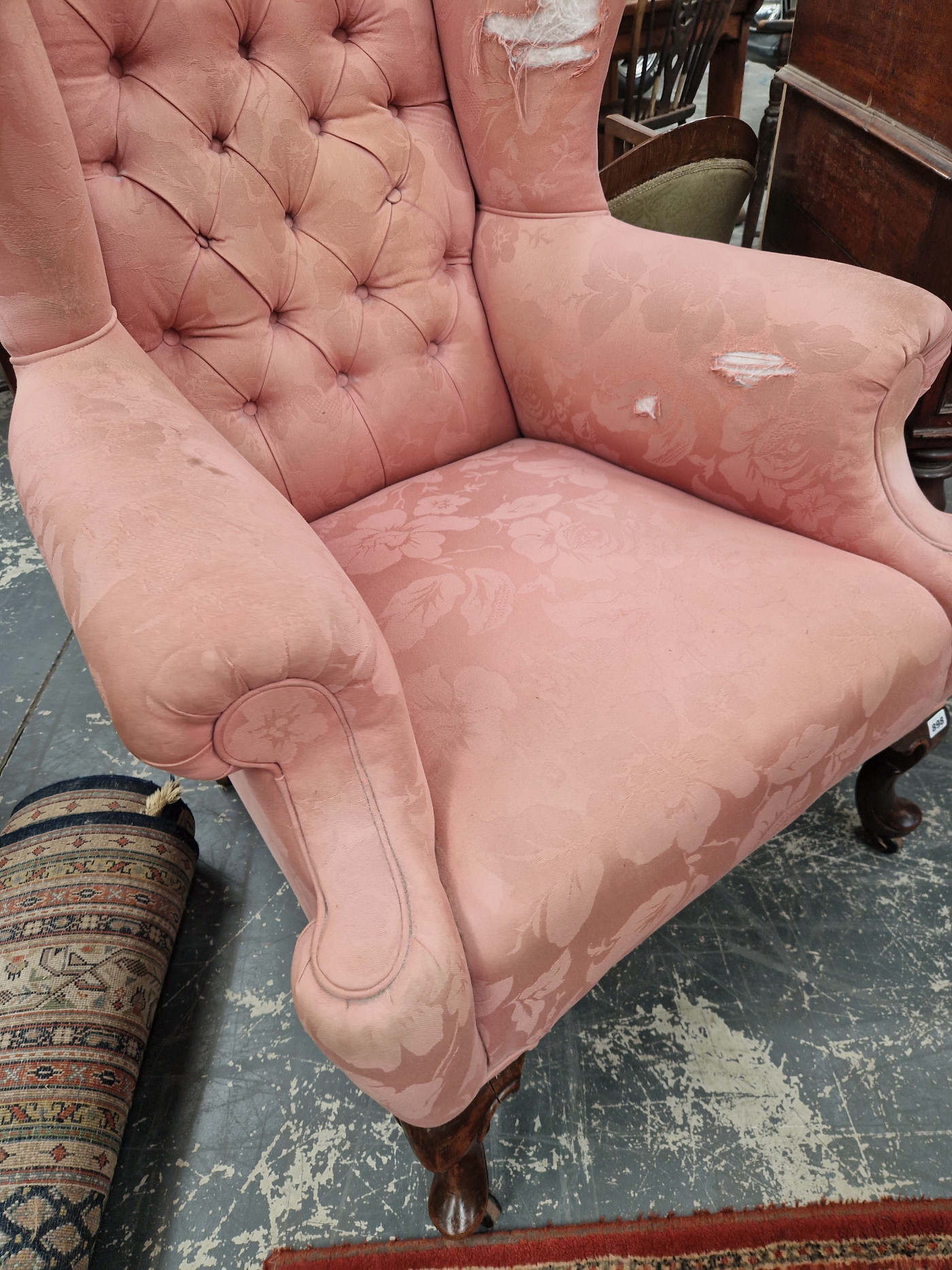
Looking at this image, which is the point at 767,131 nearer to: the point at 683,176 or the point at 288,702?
the point at 683,176

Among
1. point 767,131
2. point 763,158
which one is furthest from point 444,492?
point 767,131

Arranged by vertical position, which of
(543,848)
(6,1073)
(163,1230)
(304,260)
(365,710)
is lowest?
(163,1230)

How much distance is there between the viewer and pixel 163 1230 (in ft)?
2.67

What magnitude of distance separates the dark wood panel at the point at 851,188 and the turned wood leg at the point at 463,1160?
1.11m

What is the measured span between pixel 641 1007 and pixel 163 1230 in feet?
1.78

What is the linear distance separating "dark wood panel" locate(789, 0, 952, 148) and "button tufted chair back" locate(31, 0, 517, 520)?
583 mm

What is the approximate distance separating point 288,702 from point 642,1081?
65 cm

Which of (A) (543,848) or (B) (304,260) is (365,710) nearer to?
(A) (543,848)

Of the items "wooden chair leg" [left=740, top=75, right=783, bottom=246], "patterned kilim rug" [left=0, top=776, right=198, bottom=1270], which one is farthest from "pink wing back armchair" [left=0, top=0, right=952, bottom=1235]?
"wooden chair leg" [left=740, top=75, right=783, bottom=246]

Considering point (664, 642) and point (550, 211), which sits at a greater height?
point (550, 211)

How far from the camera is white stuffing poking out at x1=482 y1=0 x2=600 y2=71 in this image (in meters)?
0.90

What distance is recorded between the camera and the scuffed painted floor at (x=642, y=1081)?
82cm

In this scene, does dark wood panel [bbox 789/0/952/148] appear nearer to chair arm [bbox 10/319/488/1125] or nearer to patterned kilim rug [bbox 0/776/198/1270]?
chair arm [bbox 10/319/488/1125]

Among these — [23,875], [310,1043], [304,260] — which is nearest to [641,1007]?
[310,1043]
